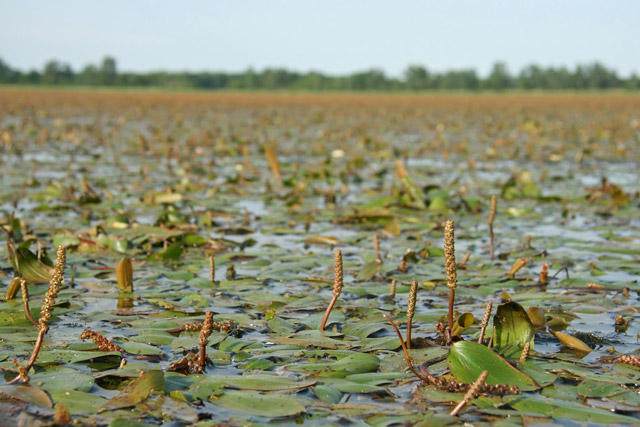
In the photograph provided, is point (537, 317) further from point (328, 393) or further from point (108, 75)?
point (108, 75)

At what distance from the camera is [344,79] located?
6812 cm

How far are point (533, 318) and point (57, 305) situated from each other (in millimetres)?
1731

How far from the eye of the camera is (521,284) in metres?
3.04

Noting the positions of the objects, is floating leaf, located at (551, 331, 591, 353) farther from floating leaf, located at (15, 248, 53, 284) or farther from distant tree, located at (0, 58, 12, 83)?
distant tree, located at (0, 58, 12, 83)

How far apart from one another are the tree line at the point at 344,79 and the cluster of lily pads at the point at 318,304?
54.4 meters

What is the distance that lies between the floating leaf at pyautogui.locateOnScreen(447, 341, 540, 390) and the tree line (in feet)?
189

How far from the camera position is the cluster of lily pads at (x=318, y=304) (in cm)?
175

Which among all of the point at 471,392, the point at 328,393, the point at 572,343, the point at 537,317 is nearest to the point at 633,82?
the point at 537,317

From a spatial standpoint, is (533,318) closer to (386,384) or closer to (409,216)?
(386,384)

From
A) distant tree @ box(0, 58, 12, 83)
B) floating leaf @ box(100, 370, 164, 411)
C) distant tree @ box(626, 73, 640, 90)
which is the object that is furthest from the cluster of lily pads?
distant tree @ box(626, 73, 640, 90)

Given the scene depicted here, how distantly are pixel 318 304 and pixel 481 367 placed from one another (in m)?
0.97

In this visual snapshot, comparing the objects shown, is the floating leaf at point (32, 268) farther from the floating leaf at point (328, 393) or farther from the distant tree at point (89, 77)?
the distant tree at point (89, 77)

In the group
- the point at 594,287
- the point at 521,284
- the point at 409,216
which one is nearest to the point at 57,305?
the point at 521,284

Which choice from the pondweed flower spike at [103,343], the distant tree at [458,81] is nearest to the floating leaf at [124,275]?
the pondweed flower spike at [103,343]
